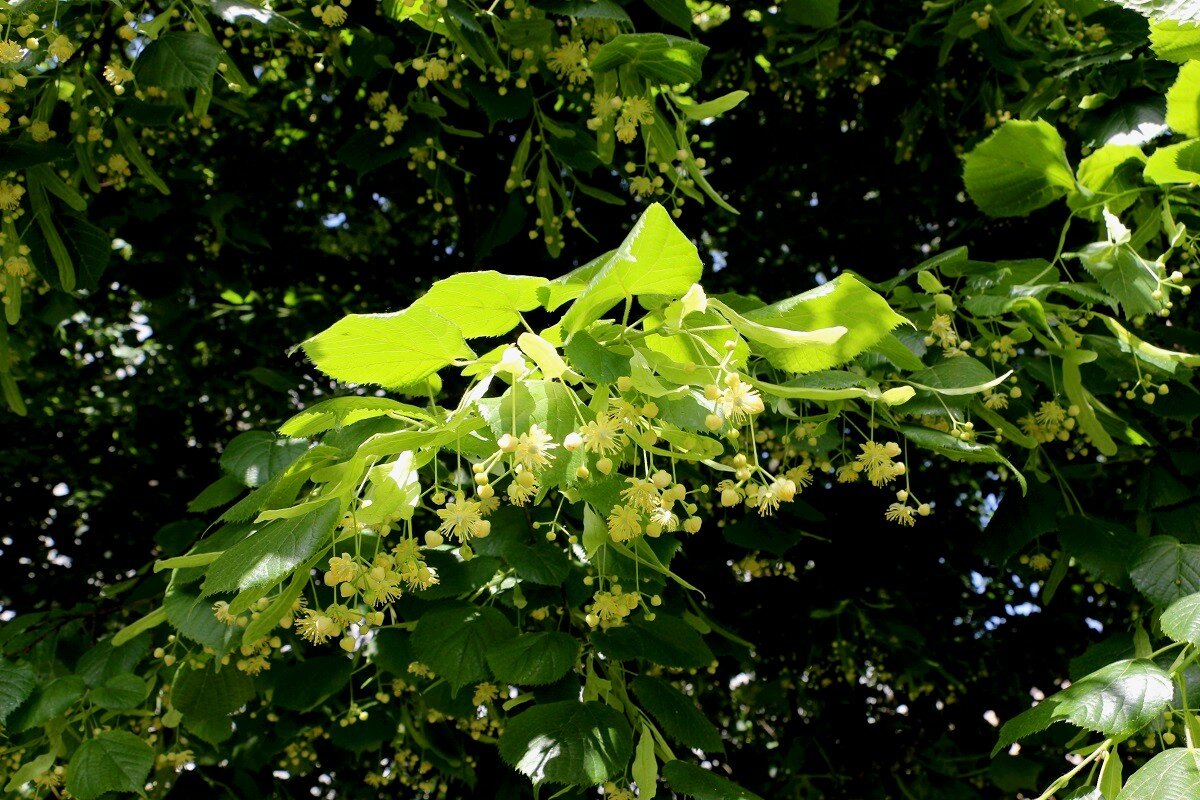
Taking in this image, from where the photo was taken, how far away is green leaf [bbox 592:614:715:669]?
178 cm

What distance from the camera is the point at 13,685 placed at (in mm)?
1839

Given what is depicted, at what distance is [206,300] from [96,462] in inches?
28.2

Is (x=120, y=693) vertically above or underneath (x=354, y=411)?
underneath

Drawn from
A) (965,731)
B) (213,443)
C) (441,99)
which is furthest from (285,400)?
(965,731)

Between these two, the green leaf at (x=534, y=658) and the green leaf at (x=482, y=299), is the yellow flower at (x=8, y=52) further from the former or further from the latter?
the green leaf at (x=534, y=658)

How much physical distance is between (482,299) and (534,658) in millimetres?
841

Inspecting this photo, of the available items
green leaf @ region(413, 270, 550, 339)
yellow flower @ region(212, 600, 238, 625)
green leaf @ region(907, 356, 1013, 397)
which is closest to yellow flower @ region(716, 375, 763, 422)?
green leaf @ region(413, 270, 550, 339)

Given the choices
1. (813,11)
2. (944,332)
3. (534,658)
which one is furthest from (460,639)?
(813,11)

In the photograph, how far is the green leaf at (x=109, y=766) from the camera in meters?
1.82

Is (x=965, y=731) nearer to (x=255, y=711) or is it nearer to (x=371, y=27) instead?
(x=255, y=711)

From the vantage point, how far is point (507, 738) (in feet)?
5.53

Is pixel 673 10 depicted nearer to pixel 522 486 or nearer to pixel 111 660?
pixel 522 486

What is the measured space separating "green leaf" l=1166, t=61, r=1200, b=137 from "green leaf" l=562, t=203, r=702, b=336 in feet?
3.98

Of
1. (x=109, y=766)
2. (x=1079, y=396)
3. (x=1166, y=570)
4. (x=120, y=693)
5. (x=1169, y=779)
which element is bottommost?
(x=109, y=766)
